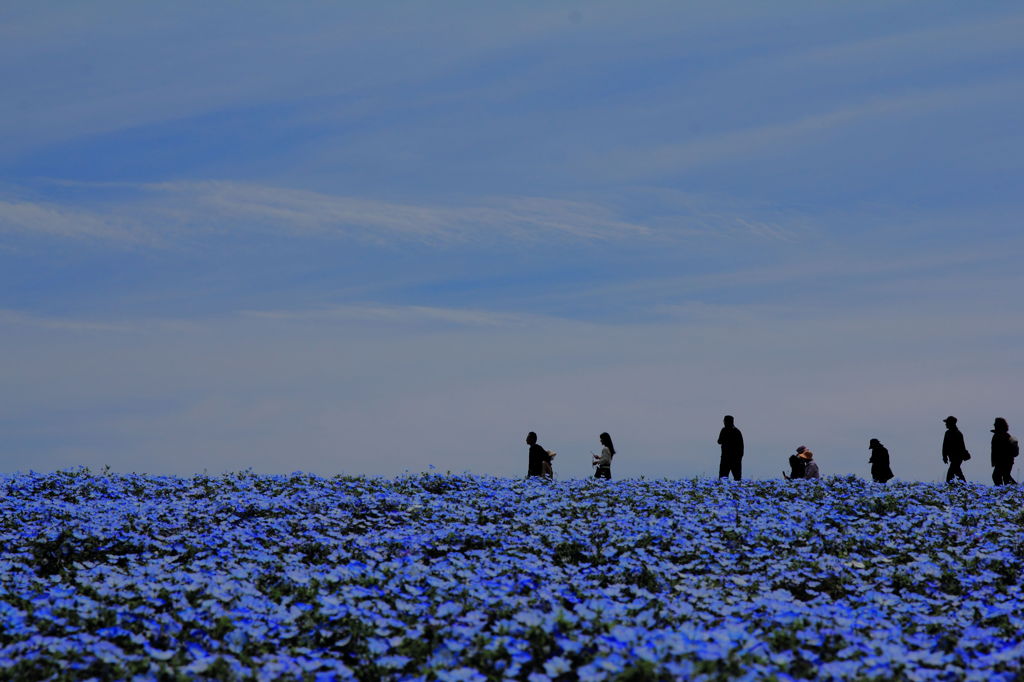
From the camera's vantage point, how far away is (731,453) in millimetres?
22156

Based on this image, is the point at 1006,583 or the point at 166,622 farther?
the point at 1006,583

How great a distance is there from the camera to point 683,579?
37.9 ft

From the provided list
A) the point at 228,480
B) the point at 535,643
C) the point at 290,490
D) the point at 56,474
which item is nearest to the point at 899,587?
the point at 535,643

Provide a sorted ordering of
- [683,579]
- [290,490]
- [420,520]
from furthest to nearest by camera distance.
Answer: [290,490], [420,520], [683,579]

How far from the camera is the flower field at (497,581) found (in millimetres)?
8008

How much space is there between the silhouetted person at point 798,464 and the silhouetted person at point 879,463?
1990mm

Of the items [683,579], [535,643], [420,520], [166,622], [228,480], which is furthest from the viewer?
[228,480]

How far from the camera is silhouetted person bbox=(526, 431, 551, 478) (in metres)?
22.3

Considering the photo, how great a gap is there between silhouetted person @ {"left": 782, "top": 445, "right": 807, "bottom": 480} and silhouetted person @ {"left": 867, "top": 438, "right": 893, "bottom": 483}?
1.99 metres

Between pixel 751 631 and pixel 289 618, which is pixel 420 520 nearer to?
pixel 289 618

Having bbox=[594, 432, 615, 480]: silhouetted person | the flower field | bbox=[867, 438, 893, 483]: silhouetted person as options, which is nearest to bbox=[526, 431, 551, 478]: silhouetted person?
bbox=[594, 432, 615, 480]: silhouetted person

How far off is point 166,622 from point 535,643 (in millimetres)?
3187

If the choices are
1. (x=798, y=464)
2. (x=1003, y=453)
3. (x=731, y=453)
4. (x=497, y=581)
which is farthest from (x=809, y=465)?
(x=497, y=581)

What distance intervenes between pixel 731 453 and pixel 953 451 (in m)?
Result: 5.12
